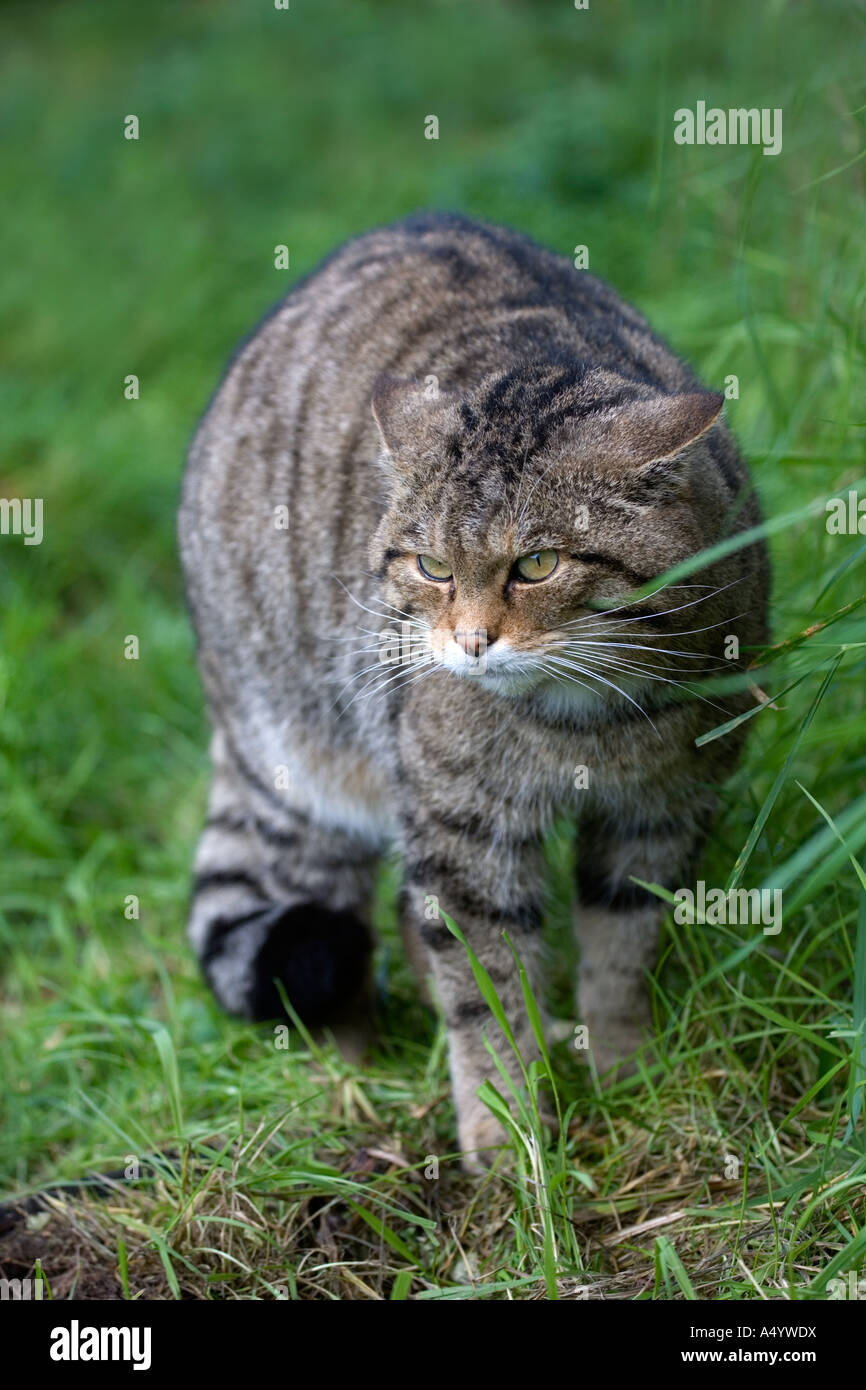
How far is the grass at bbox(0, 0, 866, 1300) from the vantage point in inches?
88.8

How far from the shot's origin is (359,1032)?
3037 mm

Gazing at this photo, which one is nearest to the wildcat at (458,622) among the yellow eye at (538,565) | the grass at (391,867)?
the yellow eye at (538,565)

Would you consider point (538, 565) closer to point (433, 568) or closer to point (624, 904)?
point (433, 568)

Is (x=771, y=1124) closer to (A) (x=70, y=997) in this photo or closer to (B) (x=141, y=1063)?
(B) (x=141, y=1063)

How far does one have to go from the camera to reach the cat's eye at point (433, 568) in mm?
2279

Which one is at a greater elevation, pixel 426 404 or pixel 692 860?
pixel 426 404

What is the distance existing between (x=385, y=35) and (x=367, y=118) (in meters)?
1.32

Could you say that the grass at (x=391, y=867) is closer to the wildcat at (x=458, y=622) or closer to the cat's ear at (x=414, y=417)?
the wildcat at (x=458, y=622)

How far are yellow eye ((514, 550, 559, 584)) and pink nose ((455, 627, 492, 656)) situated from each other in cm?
12

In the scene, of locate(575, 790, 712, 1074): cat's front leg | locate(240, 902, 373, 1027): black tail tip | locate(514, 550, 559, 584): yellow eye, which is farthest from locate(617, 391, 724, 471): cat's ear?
locate(240, 902, 373, 1027): black tail tip

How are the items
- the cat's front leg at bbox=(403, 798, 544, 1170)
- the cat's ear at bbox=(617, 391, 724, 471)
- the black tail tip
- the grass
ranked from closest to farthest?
the cat's ear at bbox=(617, 391, 724, 471) < the grass < the cat's front leg at bbox=(403, 798, 544, 1170) < the black tail tip

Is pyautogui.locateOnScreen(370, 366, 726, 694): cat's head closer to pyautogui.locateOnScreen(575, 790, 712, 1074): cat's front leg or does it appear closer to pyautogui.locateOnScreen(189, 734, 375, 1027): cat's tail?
pyautogui.locateOnScreen(575, 790, 712, 1074): cat's front leg

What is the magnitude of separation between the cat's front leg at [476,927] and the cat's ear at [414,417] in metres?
0.71
